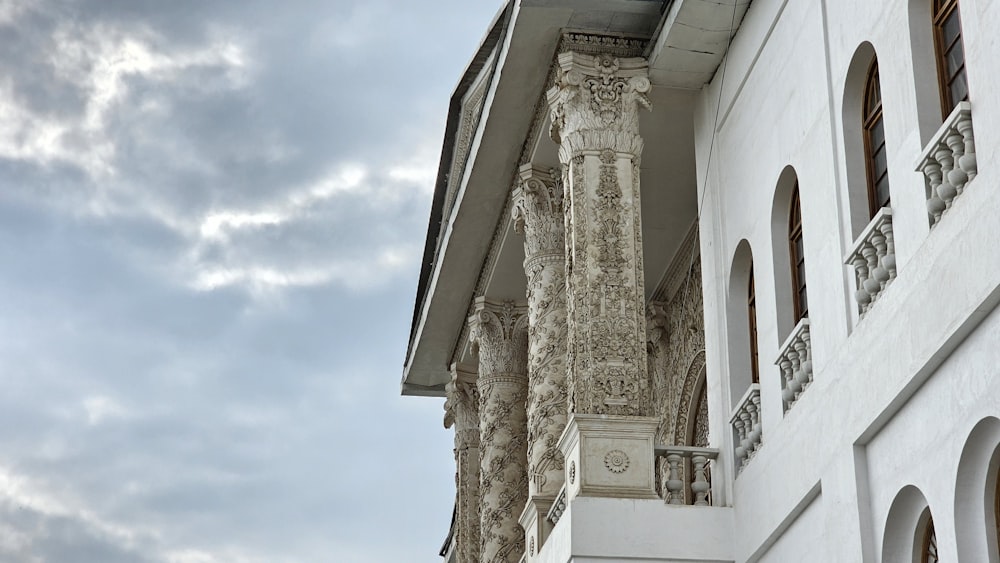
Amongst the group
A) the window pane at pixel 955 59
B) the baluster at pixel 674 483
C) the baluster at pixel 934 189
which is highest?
the window pane at pixel 955 59

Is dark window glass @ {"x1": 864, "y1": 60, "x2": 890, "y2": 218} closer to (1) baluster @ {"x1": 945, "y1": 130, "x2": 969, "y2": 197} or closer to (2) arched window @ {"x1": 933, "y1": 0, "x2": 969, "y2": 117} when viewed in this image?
(2) arched window @ {"x1": 933, "y1": 0, "x2": 969, "y2": 117}

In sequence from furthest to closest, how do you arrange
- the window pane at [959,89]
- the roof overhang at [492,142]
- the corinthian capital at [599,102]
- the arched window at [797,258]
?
the roof overhang at [492,142], the corinthian capital at [599,102], the arched window at [797,258], the window pane at [959,89]

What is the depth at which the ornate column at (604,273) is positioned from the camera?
13.1 metres

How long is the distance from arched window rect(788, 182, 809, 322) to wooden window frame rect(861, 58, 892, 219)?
125cm

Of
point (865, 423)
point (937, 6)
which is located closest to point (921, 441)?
point (865, 423)

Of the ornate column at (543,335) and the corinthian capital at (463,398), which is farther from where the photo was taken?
the corinthian capital at (463,398)

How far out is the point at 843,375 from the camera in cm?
1080

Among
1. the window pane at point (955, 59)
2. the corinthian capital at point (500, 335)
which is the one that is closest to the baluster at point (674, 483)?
the window pane at point (955, 59)

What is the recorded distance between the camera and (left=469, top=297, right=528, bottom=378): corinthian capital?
20.8 meters

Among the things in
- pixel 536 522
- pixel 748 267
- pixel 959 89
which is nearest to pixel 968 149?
pixel 959 89

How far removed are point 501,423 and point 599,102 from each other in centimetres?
653

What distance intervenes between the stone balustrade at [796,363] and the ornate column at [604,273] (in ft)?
4.82

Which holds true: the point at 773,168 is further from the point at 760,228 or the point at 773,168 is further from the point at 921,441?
the point at 921,441

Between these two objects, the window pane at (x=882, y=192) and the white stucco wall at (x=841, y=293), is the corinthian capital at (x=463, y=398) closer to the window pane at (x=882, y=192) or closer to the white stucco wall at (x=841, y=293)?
the white stucco wall at (x=841, y=293)
